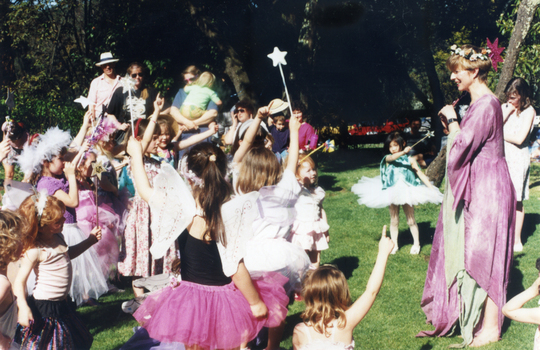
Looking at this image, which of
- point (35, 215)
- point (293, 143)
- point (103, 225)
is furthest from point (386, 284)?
point (35, 215)

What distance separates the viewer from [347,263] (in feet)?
21.7

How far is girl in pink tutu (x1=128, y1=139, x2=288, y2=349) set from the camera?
10.1ft

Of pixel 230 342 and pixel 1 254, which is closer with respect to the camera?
pixel 1 254

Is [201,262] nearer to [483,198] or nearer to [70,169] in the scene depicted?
[70,169]

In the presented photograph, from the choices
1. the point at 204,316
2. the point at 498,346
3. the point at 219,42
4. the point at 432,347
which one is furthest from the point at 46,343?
the point at 219,42

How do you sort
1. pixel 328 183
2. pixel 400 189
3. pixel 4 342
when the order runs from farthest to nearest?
1. pixel 328 183
2. pixel 400 189
3. pixel 4 342

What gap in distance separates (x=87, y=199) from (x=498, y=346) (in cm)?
440

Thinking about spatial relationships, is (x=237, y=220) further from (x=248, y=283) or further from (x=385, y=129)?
(x=385, y=129)

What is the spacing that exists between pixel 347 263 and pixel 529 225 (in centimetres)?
322

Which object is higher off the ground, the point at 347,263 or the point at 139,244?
the point at 139,244

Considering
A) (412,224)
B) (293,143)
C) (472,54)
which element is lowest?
(412,224)

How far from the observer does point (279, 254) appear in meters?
4.19

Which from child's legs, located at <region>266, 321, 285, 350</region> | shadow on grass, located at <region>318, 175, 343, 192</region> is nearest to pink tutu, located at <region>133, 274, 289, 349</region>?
child's legs, located at <region>266, 321, 285, 350</region>

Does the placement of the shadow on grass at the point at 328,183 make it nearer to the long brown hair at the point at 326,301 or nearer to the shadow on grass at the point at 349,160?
the shadow on grass at the point at 349,160
